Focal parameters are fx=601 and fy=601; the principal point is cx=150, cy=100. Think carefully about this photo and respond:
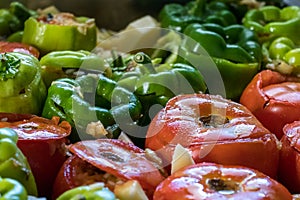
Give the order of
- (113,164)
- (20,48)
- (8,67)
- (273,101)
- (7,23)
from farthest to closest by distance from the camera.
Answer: (7,23) → (20,48) → (273,101) → (8,67) → (113,164)

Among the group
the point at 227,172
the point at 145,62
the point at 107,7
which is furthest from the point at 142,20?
the point at 227,172

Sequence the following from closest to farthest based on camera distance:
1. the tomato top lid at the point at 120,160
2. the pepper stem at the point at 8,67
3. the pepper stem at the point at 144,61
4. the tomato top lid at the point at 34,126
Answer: the tomato top lid at the point at 120,160, the tomato top lid at the point at 34,126, the pepper stem at the point at 8,67, the pepper stem at the point at 144,61

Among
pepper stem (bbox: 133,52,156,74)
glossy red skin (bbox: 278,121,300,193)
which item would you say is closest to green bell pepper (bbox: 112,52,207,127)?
pepper stem (bbox: 133,52,156,74)

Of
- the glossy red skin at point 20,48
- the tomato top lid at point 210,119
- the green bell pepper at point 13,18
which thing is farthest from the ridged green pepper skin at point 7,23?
the tomato top lid at point 210,119

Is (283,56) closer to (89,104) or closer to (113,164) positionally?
(89,104)

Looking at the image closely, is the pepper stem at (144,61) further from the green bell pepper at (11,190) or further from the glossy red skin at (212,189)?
the green bell pepper at (11,190)

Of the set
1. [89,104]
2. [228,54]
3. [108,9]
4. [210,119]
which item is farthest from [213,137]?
[108,9]
